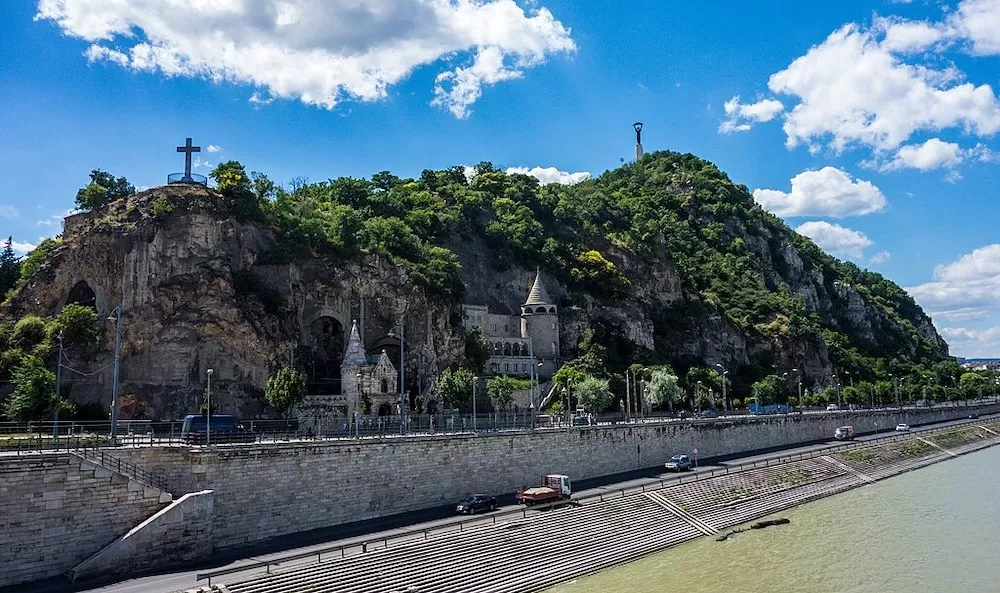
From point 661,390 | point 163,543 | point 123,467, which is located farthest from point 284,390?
point 661,390

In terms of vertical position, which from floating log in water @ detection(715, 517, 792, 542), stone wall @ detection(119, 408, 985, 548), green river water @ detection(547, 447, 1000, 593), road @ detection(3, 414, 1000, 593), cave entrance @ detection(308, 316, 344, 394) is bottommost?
green river water @ detection(547, 447, 1000, 593)

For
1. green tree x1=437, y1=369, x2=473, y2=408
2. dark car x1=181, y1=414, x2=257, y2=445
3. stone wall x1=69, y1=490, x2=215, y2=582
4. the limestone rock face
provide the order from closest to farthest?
stone wall x1=69, y1=490, x2=215, y2=582
dark car x1=181, y1=414, x2=257, y2=445
the limestone rock face
green tree x1=437, y1=369, x2=473, y2=408

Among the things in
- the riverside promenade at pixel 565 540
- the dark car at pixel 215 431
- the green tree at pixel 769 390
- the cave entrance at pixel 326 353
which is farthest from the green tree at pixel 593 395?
the dark car at pixel 215 431

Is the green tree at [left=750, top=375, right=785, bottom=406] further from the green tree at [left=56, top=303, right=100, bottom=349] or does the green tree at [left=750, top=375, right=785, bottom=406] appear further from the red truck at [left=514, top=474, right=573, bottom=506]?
the green tree at [left=56, top=303, right=100, bottom=349]

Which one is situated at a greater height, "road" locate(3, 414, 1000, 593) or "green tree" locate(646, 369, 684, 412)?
"green tree" locate(646, 369, 684, 412)

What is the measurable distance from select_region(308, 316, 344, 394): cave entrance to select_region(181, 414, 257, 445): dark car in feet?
68.2

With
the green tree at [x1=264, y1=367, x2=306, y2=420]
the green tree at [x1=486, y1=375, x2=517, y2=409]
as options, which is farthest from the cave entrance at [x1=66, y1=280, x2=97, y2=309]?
the green tree at [x1=486, y1=375, x2=517, y2=409]

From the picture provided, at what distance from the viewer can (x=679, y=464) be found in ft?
181

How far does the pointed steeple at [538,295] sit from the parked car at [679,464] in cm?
3292

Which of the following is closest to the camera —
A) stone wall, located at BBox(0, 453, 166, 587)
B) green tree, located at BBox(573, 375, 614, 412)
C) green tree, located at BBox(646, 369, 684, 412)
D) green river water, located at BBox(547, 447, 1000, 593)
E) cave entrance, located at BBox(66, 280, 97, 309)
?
stone wall, located at BBox(0, 453, 166, 587)

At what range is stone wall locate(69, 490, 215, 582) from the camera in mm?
26938

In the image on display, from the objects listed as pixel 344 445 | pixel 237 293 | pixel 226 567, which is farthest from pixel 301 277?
pixel 226 567

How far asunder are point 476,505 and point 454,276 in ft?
124

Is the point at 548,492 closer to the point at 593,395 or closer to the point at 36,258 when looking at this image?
the point at 593,395
